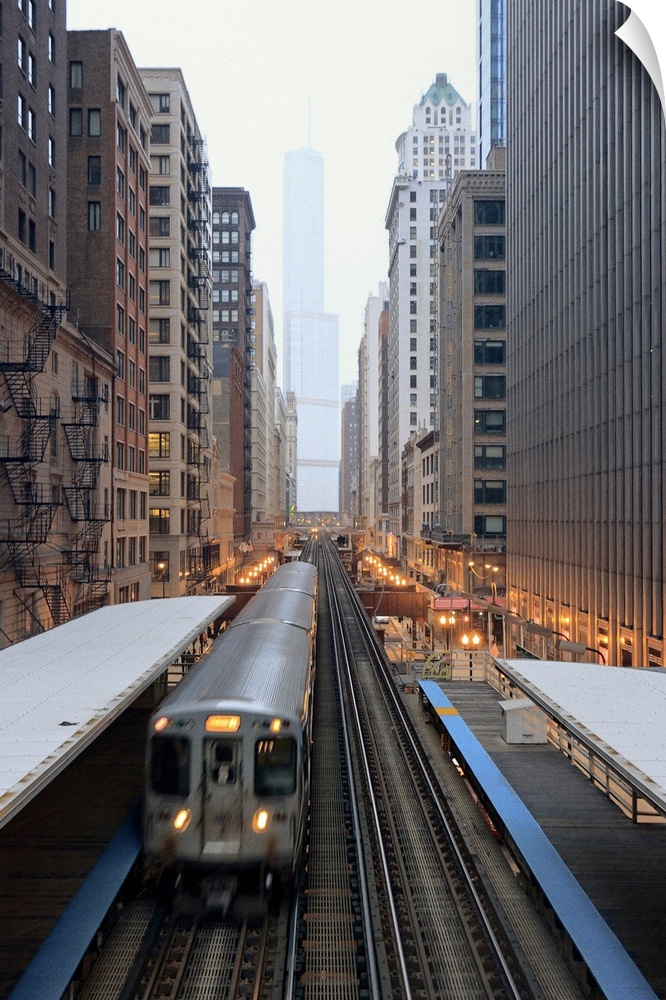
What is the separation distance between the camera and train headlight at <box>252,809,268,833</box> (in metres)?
11.4

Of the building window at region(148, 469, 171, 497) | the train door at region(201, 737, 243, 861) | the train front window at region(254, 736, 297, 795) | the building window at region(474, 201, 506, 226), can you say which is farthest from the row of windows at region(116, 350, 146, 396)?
the train front window at region(254, 736, 297, 795)

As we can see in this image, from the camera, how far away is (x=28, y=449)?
1141 inches

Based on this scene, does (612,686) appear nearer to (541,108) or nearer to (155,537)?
(541,108)

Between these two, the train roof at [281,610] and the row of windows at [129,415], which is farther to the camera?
the row of windows at [129,415]

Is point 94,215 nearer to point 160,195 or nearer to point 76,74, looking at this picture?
point 76,74

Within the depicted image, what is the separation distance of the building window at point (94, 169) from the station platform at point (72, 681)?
101 feet

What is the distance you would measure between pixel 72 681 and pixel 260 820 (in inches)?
→ 167

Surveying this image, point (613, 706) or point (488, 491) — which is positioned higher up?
point (488, 491)

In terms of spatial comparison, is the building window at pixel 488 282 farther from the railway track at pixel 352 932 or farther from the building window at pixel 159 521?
the railway track at pixel 352 932

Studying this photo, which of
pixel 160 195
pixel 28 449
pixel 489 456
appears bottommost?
pixel 28 449

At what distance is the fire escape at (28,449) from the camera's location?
92.4 feet

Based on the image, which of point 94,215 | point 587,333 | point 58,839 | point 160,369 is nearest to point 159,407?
point 160,369

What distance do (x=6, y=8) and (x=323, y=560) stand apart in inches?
3355

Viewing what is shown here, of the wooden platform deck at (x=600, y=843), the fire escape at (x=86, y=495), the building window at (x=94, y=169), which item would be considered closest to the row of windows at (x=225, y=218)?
the building window at (x=94, y=169)
